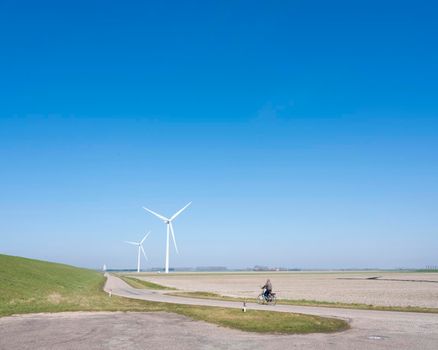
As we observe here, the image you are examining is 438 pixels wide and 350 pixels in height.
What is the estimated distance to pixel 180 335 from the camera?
21.1 metres

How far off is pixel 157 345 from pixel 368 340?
886 cm

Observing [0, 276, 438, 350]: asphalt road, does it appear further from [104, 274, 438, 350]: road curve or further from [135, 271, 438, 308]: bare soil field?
[135, 271, 438, 308]: bare soil field

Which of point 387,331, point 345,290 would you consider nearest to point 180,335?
point 387,331

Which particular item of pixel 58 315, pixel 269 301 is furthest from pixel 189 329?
pixel 269 301

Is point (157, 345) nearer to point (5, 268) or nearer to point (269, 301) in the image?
point (269, 301)

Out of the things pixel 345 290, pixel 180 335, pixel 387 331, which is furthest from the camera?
pixel 345 290

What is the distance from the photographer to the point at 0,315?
27984mm

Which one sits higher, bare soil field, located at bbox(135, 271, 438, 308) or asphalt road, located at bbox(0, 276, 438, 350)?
bare soil field, located at bbox(135, 271, 438, 308)

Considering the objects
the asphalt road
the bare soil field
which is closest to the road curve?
the asphalt road

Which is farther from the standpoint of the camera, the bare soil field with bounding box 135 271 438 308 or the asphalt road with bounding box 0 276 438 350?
the bare soil field with bounding box 135 271 438 308

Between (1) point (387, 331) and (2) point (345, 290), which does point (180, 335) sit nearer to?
(1) point (387, 331)

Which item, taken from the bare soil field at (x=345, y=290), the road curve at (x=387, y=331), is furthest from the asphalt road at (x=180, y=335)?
the bare soil field at (x=345, y=290)

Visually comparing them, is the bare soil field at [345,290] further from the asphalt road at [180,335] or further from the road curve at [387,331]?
the asphalt road at [180,335]

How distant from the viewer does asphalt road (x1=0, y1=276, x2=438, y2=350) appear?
18359 millimetres
